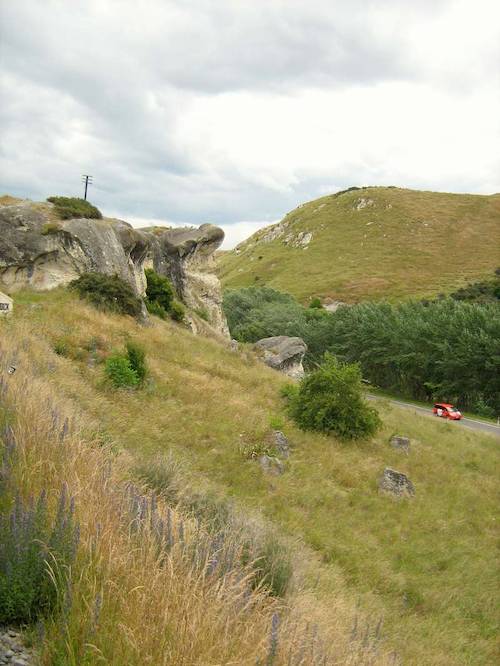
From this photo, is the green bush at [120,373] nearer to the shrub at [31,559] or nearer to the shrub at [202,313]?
the shrub at [31,559]

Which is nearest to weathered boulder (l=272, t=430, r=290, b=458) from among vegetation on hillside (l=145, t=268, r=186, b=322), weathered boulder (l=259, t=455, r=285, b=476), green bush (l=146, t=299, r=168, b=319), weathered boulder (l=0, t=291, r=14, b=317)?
weathered boulder (l=259, t=455, r=285, b=476)

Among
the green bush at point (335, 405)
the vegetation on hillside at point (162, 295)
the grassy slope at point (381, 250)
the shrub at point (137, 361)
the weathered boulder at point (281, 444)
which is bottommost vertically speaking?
the weathered boulder at point (281, 444)

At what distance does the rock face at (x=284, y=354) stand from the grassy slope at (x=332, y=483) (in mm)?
10810

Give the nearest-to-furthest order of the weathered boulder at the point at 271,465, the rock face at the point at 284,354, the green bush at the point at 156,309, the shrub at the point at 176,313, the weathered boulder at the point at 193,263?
the weathered boulder at the point at 271,465 < the green bush at the point at 156,309 < the shrub at the point at 176,313 < the rock face at the point at 284,354 < the weathered boulder at the point at 193,263

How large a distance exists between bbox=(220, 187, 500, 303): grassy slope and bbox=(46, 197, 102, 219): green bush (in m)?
78.8

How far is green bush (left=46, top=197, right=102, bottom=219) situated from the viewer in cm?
2486

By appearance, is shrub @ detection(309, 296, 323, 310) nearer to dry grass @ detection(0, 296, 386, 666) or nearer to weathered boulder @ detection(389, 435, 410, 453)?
weathered boulder @ detection(389, 435, 410, 453)

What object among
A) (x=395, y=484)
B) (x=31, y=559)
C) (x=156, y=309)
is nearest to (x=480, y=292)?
(x=156, y=309)

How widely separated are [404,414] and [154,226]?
84.6 ft

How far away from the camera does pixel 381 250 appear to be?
121 metres

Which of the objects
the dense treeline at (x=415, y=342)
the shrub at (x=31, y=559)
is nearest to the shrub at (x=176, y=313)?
the dense treeline at (x=415, y=342)

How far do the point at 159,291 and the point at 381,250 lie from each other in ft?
331

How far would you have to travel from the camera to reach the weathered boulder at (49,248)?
2186 centimetres

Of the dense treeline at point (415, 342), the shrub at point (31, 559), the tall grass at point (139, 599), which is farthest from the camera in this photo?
the dense treeline at point (415, 342)
